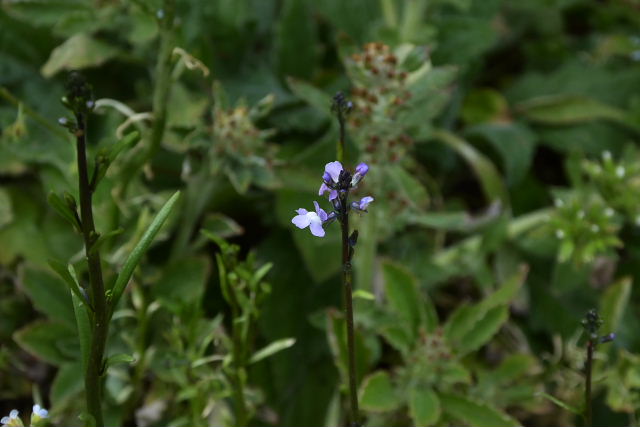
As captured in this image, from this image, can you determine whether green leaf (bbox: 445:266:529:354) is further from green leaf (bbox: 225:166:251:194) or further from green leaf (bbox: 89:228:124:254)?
green leaf (bbox: 89:228:124:254)

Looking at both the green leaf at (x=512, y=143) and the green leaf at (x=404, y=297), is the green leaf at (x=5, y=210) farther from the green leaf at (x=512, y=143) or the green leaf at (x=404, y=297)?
the green leaf at (x=512, y=143)

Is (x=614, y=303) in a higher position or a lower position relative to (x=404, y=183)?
lower

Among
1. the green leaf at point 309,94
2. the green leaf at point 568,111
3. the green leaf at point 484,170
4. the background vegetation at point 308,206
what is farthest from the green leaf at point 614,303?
the green leaf at point 309,94

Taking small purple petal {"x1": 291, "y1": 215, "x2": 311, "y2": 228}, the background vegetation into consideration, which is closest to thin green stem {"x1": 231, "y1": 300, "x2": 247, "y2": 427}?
the background vegetation

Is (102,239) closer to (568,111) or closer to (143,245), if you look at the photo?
(143,245)

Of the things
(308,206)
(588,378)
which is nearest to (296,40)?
(308,206)

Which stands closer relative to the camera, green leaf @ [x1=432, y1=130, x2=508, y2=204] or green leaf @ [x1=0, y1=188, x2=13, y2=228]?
green leaf @ [x1=0, y1=188, x2=13, y2=228]
